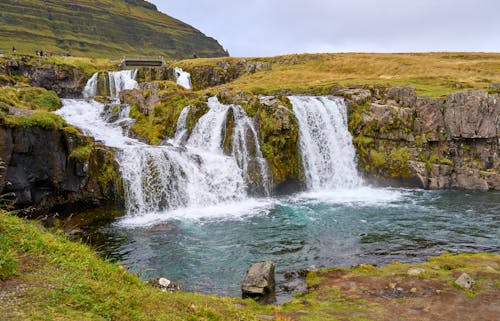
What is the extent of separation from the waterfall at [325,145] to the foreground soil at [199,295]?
795 inches

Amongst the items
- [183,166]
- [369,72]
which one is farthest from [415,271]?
[369,72]

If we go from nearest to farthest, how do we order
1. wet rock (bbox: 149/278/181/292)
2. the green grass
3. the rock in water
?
the green grass < wet rock (bbox: 149/278/181/292) < the rock in water

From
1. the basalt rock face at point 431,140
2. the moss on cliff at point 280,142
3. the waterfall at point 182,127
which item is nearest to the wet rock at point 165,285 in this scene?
the moss on cliff at point 280,142

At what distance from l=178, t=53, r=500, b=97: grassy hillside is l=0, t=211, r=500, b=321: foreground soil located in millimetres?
33199

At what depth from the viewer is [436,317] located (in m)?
12.3

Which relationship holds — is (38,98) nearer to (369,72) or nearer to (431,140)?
(431,140)

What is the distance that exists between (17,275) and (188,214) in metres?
20.8

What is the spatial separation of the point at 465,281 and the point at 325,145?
2547 centimetres

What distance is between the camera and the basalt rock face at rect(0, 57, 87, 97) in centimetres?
5288

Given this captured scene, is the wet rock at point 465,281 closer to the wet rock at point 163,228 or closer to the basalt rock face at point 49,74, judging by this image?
the wet rock at point 163,228

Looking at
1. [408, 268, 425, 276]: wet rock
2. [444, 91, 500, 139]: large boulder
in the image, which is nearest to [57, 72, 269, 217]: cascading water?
[408, 268, 425, 276]: wet rock

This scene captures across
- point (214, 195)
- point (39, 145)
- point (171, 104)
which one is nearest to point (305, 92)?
point (171, 104)

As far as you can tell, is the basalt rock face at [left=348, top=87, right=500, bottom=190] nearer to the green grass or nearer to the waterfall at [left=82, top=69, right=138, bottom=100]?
the green grass

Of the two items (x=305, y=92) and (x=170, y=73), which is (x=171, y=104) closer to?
(x=305, y=92)
